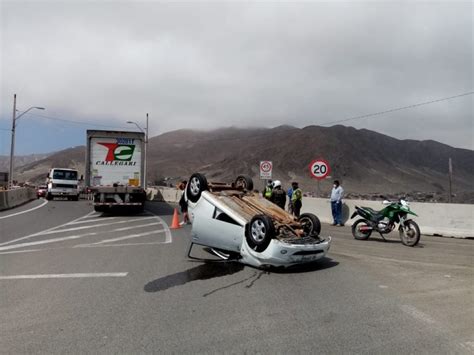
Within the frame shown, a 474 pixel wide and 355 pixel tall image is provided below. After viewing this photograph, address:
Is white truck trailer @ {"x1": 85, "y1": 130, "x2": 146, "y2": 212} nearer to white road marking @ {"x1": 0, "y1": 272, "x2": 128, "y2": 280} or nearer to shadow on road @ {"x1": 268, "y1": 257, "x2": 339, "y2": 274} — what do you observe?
white road marking @ {"x1": 0, "y1": 272, "x2": 128, "y2": 280}

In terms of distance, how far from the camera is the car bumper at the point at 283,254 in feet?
23.7

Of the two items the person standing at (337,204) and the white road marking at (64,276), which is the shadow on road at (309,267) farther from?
the person standing at (337,204)

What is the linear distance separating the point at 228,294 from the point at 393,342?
2.42 m

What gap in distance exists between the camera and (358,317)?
203 inches

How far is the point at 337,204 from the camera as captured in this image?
17.3 metres

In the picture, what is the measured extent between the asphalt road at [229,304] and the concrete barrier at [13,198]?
16425 mm

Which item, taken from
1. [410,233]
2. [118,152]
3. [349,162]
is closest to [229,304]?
[410,233]

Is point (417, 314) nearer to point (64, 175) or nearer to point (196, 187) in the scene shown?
point (196, 187)

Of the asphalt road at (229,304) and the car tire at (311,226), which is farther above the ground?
the car tire at (311,226)

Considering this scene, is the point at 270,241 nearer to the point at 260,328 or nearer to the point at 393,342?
the point at 260,328

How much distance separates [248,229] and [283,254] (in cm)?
80

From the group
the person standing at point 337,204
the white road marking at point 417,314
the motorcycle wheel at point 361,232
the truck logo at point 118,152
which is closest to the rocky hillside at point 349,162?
the truck logo at point 118,152

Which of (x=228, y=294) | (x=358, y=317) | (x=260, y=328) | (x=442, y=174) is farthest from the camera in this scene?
(x=442, y=174)

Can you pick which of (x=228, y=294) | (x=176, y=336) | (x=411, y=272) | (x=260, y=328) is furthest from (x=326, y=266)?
(x=176, y=336)
